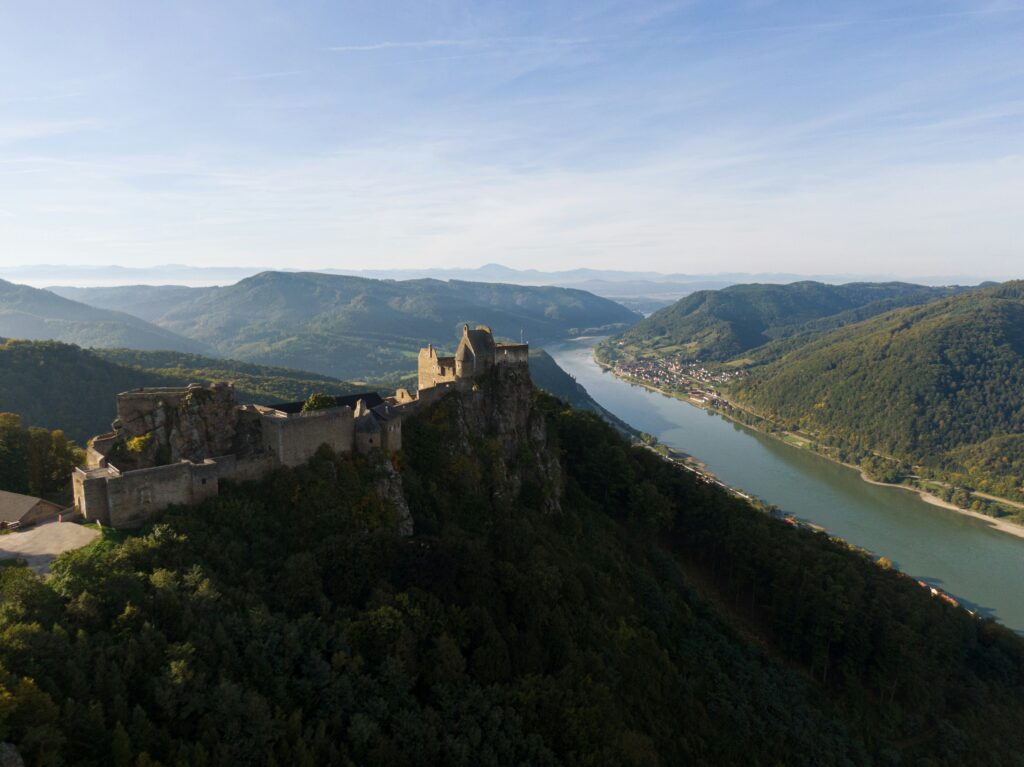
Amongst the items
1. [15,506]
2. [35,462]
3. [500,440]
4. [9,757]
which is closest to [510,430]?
[500,440]

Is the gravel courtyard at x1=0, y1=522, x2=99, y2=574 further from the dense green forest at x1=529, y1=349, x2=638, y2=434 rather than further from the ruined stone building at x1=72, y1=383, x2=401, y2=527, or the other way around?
the dense green forest at x1=529, y1=349, x2=638, y2=434

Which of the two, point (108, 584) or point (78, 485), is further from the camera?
point (78, 485)

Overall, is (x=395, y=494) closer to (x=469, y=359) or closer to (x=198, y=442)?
(x=198, y=442)

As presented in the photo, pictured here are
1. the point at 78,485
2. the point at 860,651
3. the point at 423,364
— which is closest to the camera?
the point at 78,485

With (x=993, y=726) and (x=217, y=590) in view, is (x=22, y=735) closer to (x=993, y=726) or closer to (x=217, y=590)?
(x=217, y=590)

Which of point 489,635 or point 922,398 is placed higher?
point 489,635

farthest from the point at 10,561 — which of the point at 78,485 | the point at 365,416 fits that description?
the point at 365,416
